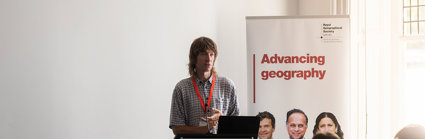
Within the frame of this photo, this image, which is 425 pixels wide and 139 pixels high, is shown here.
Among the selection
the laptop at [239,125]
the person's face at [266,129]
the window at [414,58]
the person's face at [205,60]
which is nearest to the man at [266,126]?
the person's face at [266,129]

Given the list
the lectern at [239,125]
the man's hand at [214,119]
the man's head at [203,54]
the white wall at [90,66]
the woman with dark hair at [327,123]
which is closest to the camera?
the lectern at [239,125]

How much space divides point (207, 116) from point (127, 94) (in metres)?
0.98

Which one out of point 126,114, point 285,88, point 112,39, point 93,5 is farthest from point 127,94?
point 285,88

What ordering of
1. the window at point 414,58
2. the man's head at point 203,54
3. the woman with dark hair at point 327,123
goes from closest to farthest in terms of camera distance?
the man's head at point 203,54, the woman with dark hair at point 327,123, the window at point 414,58

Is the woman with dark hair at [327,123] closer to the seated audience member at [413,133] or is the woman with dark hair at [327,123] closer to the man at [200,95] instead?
the man at [200,95]

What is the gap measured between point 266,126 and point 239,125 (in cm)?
276

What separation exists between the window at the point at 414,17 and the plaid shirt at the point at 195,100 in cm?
476

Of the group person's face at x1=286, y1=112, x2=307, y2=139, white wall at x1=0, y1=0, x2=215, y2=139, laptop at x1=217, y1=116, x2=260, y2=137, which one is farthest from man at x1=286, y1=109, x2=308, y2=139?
laptop at x1=217, y1=116, x2=260, y2=137

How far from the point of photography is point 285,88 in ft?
19.2

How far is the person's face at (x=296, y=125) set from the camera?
228 inches

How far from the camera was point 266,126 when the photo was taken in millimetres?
5828

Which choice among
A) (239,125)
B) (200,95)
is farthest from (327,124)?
(239,125)

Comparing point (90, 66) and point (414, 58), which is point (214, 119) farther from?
point (414, 58)

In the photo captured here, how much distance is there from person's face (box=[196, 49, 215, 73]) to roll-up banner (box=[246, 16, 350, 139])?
79.4 inches
